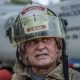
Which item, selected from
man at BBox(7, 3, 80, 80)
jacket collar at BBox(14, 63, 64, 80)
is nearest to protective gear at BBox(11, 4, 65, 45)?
man at BBox(7, 3, 80, 80)

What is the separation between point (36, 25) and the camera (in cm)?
238

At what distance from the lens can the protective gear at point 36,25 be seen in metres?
2.37

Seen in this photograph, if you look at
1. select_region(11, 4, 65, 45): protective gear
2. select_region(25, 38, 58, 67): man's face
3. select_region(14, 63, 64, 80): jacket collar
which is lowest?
select_region(14, 63, 64, 80): jacket collar

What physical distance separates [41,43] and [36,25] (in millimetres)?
108

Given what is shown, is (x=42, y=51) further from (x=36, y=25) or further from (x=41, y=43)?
(x=36, y=25)

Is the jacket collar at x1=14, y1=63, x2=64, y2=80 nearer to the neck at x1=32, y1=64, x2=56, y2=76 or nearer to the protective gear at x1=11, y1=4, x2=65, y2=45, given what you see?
→ the neck at x1=32, y1=64, x2=56, y2=76

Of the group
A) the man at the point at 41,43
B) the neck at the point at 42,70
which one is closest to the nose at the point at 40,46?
the man at the point at 41,43

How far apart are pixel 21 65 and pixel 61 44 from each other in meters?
0.29

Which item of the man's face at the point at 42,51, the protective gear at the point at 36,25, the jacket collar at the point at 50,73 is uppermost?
the protective gear at the point at 36,25

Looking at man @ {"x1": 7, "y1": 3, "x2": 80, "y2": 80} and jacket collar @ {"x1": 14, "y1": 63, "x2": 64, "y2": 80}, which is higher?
man @ {"x1": 7, "y1": 3, "x2": 80, "y2": 80}

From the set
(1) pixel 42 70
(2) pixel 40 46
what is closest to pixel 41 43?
(2) pixel 40 46

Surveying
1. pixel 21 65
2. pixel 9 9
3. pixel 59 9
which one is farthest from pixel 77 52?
pixel 21 65

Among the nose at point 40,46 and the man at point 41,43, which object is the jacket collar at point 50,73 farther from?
the nose at point 40,46

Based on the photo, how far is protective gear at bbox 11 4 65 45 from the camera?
7.78ft
